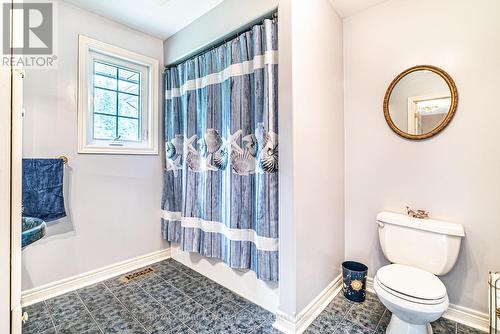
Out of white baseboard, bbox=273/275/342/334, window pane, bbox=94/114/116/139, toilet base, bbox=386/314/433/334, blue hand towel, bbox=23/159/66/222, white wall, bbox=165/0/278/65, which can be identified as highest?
white wall, bbox=165/0/278/65

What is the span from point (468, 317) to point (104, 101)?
3428 millimetres

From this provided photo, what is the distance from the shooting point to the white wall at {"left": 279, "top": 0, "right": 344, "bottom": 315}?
1.54 m

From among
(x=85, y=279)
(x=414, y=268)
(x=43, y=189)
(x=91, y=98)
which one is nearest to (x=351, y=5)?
(x=414, y=268)

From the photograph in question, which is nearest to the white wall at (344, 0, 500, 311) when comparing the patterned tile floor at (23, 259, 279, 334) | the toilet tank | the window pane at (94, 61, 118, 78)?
the toilet tank

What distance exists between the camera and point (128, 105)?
2.48 metres

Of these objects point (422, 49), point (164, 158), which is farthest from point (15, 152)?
point (422, 49)

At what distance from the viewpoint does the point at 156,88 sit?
8.58ft

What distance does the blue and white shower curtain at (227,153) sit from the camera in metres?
1.68

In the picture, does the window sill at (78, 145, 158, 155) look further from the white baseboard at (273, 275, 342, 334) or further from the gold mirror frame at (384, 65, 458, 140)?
the gold mirror frame at (384, 65, 458, 140)

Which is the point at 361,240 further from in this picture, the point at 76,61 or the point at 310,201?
the point at 76,61

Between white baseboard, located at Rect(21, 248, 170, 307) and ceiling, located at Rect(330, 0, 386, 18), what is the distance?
9.76 feet

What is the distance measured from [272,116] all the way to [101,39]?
1851mm

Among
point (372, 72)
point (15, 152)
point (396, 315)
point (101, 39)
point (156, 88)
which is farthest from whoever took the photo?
point (156, 88)

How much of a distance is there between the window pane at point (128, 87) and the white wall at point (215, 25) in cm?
44
